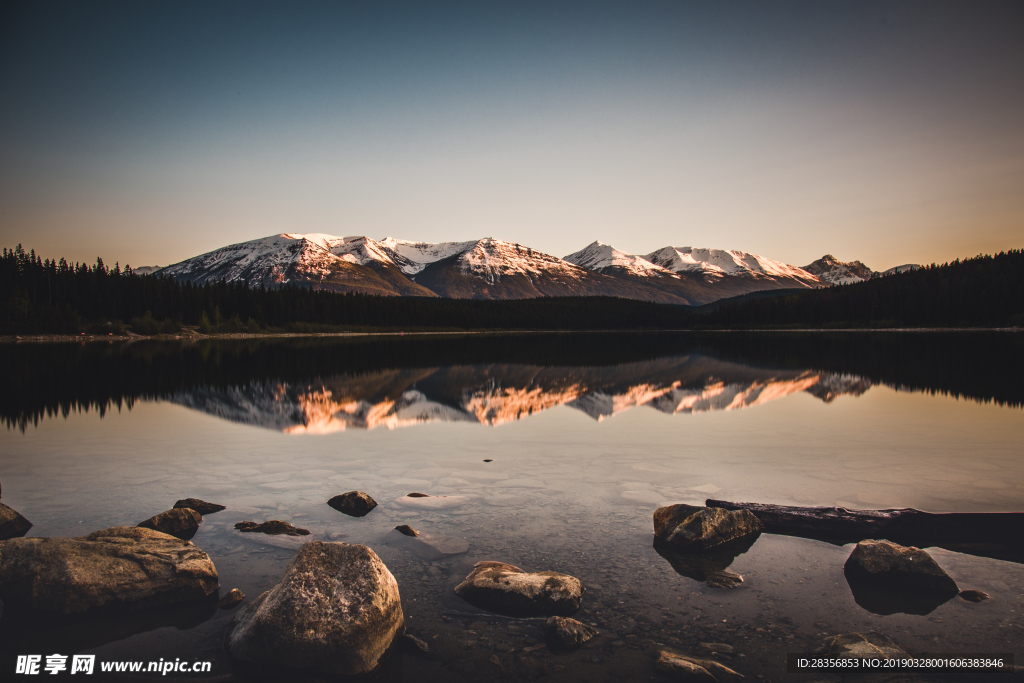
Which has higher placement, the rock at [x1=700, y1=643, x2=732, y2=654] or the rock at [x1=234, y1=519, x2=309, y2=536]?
the rock at [x1=700, y1=643, x2=732, y2=654]

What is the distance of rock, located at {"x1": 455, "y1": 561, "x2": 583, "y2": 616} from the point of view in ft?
22.7

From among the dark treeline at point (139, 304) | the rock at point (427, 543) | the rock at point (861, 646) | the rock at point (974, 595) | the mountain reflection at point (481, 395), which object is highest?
the dark treeline at point (139, 304)

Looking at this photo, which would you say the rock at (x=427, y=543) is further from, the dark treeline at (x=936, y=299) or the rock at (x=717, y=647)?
the dark treeline at (x=936, y=299)

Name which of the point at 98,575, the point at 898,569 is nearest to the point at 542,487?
the point at 898,569

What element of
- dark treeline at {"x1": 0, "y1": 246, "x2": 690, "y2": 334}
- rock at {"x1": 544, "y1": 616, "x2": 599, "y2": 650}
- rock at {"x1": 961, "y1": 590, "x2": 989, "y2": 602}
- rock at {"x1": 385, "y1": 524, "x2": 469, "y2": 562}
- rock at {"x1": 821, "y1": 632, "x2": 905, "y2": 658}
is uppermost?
dark treeline at {"x1": 0, "y1": 246, "x2": 690, "y2": 334}

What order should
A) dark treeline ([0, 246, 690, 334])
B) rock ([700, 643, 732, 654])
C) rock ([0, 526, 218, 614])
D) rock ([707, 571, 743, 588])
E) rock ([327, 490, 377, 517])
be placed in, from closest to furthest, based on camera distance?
rock ([700, 643, 732, 654]) → rock ([0, 526, 218, 614]) → rock ([707, 571, 743, 588]) → rock ([327, 490, 377, 517]) → dark treeline ([0, 246, 690, 334])

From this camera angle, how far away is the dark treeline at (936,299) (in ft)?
451

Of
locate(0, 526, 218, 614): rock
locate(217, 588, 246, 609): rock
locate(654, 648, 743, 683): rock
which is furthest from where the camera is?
locate(217, 588, 246, 609): rock

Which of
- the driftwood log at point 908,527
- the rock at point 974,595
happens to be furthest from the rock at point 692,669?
the driftwood log at point 908,527

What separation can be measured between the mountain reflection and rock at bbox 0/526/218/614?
1149 centimetres

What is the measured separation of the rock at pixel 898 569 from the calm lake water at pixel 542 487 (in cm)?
39

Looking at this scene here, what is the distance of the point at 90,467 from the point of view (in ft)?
45.0

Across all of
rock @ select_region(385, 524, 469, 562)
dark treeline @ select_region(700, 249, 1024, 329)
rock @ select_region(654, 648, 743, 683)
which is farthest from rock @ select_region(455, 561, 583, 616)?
dark treeline @ select_region(700, 249, 1024, 329)

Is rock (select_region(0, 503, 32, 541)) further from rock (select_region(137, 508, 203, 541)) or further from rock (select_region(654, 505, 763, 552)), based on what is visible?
rock (select_region(654, 505, 763, 552))
